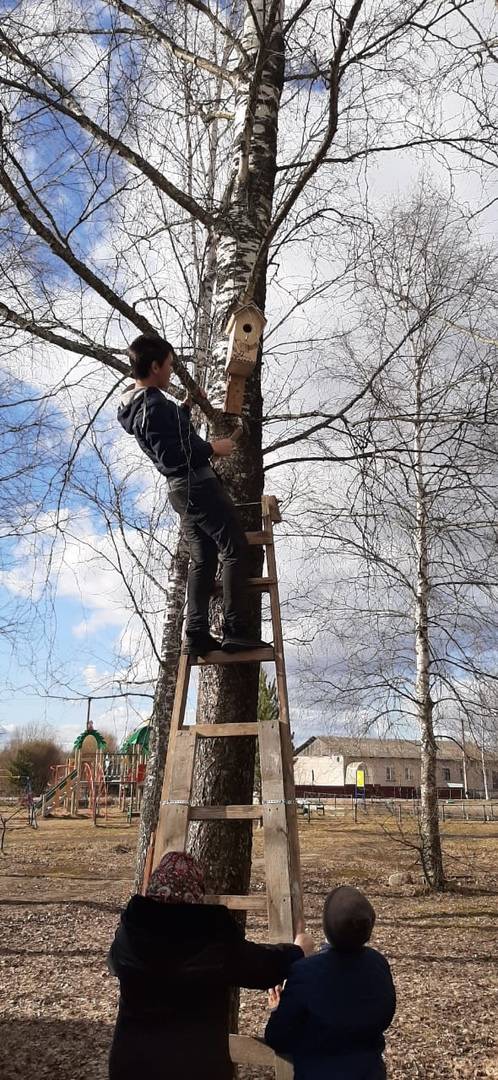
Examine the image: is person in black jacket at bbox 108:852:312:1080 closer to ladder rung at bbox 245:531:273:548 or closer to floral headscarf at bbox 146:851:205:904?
floral headscarf at bbox 146:851:205:904

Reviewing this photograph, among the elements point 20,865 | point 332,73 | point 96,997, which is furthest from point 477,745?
point 332,73

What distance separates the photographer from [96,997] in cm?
674

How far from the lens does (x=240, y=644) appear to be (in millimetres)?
3785

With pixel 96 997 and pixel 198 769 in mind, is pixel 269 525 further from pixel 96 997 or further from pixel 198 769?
pixel 96 997

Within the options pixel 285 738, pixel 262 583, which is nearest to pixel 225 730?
pixel 285 738

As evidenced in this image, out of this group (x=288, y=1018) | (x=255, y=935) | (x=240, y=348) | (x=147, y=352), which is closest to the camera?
(x=288, y=1018)

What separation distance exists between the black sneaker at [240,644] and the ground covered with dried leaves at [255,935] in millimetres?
3147

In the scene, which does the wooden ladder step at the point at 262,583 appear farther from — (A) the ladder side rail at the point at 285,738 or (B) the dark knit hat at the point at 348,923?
(B) the dark knit hat at the point at 348,923

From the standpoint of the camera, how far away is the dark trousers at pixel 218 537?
3.88m

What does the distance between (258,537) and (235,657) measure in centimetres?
62

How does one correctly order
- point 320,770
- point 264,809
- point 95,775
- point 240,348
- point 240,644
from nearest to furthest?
point 264,809 → point 240,644 → point 240,348 → point 95,775 → point 320,770

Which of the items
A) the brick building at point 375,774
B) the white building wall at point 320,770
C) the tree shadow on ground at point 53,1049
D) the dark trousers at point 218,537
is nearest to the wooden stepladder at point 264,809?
the dark trousers at point 218,537

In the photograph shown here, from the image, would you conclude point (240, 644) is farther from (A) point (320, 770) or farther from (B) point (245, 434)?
(A) point (320, 770)

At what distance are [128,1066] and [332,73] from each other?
14.1 feet
